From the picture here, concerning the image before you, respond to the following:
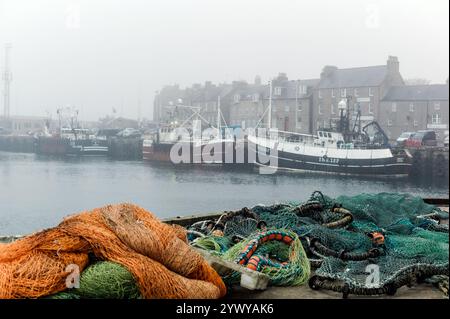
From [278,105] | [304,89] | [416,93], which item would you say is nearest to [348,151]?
[416,93]

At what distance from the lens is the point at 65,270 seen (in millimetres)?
2799

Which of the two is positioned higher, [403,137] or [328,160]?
[403,137]

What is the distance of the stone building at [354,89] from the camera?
1318 inches

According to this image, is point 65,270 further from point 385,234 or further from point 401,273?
point 385,234

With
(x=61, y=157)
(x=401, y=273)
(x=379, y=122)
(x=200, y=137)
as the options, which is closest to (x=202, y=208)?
(x=379, y=122)

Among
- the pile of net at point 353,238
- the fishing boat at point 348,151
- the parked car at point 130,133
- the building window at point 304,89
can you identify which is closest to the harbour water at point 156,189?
the fishing boat at point 348,151

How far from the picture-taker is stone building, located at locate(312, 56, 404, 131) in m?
33.5

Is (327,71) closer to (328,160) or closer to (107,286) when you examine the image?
(328,160)

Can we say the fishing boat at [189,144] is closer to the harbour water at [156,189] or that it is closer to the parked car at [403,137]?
the harbour water at [156,189]

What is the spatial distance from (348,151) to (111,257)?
33744 mm

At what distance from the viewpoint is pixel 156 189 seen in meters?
32.8

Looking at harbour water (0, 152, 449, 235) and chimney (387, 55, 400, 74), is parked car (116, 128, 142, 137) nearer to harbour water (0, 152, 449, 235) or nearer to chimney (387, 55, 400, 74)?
harbour water (0, 152, 449, 235)

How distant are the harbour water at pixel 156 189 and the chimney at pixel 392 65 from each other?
7211 millimetres

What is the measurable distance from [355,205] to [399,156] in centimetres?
3033
